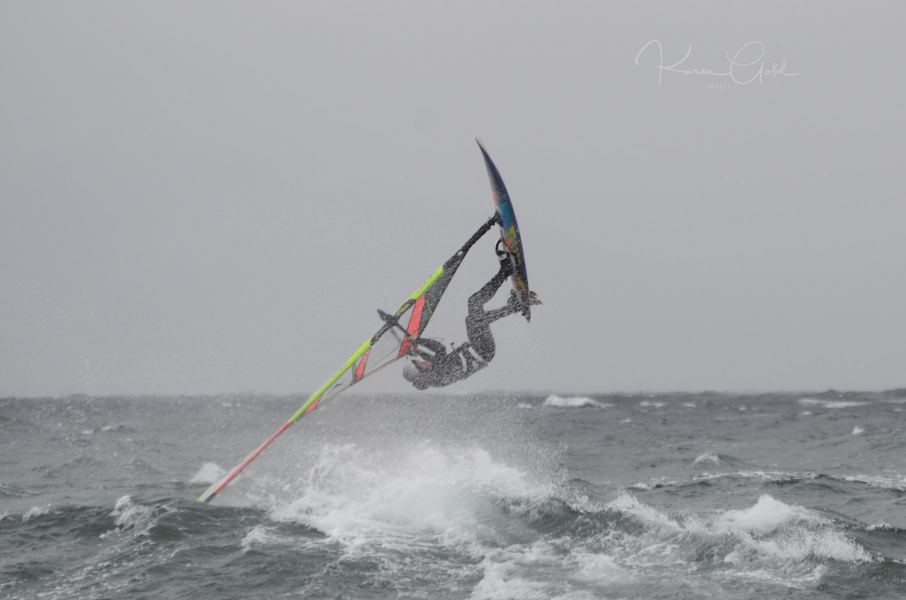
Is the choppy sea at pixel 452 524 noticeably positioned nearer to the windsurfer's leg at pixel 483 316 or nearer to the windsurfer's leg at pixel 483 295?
the windsurfer's leg at pixel 483 316

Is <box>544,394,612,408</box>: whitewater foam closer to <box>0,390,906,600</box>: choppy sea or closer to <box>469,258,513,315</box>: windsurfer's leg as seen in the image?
<box>0,390,906,600</box>: choppy sea

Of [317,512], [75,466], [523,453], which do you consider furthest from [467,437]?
[317,512]

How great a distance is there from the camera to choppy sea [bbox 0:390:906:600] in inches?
431

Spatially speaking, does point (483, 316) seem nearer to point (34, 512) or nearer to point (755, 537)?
point (755, 537)

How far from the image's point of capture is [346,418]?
38.6 meters

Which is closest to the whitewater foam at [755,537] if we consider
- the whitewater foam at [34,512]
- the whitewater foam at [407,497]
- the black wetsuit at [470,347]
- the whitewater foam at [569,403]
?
the whitewater foam at [407,497]

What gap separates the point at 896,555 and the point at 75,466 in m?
18.7

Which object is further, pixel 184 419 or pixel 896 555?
pixel 184 419

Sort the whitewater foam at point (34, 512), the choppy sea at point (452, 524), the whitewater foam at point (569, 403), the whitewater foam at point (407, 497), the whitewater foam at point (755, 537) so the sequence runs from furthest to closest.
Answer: the whitewater foam at point (569, 403), the whitewater foam at point (34, 512), the whitewater foam at point (407, 497), the whitewater foam at point (755, 537), the choppy sea at point (452, 524)

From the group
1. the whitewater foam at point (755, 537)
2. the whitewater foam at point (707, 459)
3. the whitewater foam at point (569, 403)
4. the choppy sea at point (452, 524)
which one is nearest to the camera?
the choppy sea at point (452, 524)

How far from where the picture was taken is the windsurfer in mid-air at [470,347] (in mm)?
12180

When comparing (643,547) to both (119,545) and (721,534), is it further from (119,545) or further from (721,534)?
(119,545)

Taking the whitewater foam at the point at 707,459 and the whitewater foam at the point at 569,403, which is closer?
the whitewater foam at the point at 707,459

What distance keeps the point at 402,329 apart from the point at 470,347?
3.35 ft
